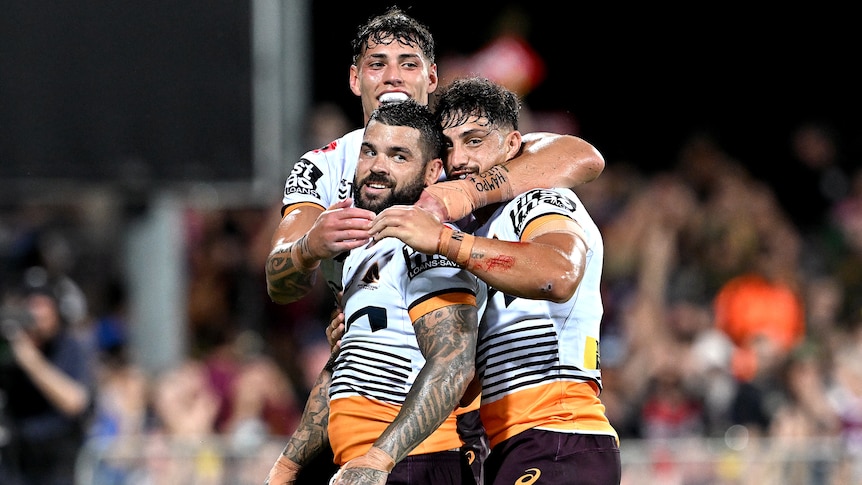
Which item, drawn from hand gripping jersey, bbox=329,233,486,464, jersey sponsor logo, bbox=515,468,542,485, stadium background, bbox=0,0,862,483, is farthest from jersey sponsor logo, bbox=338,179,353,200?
stadium background, bbox=0,0,862,483

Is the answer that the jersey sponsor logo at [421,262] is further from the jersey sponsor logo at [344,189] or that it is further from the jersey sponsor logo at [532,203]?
the jersey sponsor logo at [344,189]

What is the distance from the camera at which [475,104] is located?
523cm

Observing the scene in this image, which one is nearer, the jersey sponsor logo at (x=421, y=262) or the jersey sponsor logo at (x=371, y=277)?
the jersey sponsor logo at (x=421, y=262)

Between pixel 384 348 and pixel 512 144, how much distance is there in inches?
39.8

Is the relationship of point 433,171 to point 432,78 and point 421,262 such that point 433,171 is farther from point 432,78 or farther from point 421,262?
point 432,78

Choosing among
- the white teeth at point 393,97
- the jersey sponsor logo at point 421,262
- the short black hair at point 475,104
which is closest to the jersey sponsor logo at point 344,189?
the white teeth at point 393,97

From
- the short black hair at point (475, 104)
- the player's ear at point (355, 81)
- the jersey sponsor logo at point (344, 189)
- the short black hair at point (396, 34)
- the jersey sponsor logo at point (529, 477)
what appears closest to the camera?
the jersey sponsor logo at point (529, 477)

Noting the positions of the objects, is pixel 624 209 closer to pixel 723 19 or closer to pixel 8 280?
pixel 723 19

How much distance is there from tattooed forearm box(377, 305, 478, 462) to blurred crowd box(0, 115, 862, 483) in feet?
18.0

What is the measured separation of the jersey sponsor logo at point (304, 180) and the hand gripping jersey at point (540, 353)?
0.85 m

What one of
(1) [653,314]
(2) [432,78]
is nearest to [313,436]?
(2) [432,78]

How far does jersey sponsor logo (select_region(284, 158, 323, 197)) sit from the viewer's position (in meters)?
5.54

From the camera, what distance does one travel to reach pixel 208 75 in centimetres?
1041

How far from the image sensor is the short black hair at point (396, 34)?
5.64 metres
